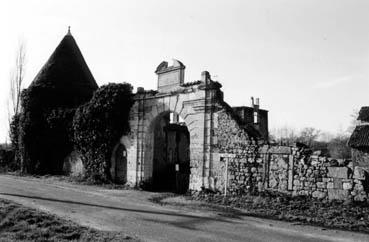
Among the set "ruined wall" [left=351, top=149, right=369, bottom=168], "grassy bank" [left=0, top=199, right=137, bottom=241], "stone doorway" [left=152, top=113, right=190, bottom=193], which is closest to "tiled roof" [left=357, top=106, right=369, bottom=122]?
"ruined wall" [left=351, top=149, right=369, bottom=168]

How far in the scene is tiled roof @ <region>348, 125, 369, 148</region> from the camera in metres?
22.6

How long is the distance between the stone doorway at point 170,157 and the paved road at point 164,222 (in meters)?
3.20

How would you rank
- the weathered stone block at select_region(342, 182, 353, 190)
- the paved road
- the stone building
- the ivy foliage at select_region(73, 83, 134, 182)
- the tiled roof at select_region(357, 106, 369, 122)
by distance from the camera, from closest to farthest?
the paved road, the weathered stone block at select_region(342, 182, 353, 190), the stone building, the ivy foliage at select_region(73, 83, 134, 182), the tiled roof at select_region(357, 106, 369, 122)

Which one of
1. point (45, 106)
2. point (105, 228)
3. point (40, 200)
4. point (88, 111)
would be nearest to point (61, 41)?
point (45, 106)

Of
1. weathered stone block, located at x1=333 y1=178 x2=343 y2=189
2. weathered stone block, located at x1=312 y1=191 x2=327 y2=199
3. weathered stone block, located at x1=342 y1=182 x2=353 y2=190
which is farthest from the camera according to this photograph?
weathered stone block, located at x1=312 y1=191 x2=327 y2=199

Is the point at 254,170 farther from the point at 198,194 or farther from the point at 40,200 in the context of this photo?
the point at 40,200

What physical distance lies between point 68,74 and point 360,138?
68.2ft

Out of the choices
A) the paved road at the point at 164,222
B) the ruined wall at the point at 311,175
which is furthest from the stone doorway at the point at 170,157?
the ruined wall at the point at 311,175

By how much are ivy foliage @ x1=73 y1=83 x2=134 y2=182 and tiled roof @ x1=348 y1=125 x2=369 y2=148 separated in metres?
15.5

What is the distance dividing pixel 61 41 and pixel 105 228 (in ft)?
72.4

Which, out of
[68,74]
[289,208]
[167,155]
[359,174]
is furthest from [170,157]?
[68,74]

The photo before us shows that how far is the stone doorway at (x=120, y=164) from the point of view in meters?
16.9

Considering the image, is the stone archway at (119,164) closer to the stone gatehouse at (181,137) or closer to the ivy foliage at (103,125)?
the stone gatehouse at (181,137)

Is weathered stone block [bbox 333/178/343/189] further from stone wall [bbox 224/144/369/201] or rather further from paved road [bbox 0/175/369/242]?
paved road [bbox 0/175/369/242]
